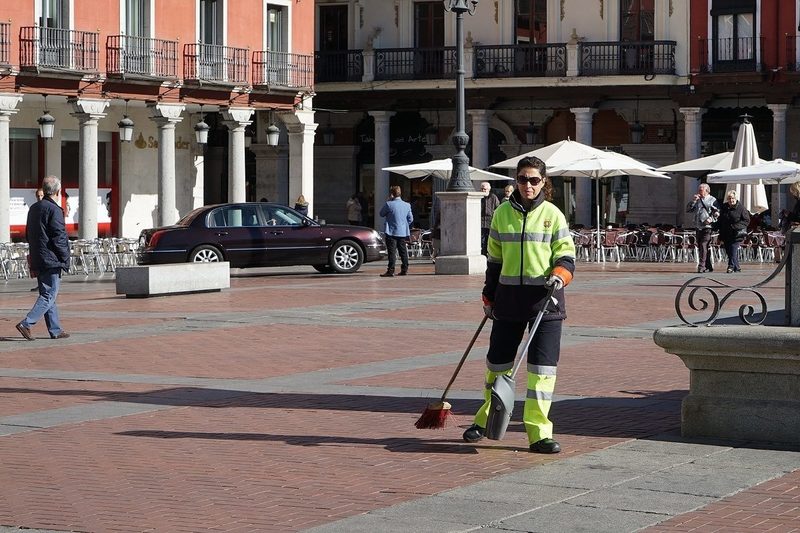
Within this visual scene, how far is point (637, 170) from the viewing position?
32844 millimetres

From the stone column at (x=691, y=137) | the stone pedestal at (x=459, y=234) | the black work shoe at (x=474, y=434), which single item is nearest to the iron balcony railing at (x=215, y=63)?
the stone pedestal at (x=459, y=234)

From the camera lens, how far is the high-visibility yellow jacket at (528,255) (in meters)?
8.80

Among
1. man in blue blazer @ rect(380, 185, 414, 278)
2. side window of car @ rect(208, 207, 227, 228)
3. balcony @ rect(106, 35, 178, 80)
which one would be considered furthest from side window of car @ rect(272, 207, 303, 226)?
balcony @ rect(106, 35, 178, 80)

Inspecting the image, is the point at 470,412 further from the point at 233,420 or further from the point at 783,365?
the point at 783,365

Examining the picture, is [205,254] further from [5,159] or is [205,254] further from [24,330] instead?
[24,330]

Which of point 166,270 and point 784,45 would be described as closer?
point 166,270

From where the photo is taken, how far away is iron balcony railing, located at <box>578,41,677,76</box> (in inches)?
1703

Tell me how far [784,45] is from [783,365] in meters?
34.3

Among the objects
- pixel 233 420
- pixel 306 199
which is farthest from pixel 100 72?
pixel 233 420

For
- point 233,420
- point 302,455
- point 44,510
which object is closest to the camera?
point 44,510

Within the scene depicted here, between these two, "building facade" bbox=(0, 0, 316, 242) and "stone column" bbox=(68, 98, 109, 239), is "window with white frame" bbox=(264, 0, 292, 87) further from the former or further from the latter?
"stone column" bbox=(68, 98, 109, 239)

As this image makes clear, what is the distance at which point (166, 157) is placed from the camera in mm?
37312

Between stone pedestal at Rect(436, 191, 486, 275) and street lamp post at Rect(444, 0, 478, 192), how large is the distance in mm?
269

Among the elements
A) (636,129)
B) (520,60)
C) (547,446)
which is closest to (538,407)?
(547,446)
